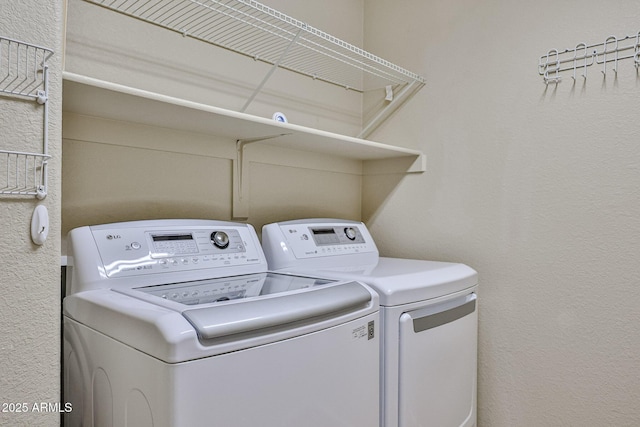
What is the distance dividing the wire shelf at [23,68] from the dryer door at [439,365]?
1087 mm

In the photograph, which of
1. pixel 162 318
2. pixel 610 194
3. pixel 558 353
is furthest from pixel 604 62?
pixel 162 318

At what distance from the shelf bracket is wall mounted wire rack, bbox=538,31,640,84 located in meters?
1.15

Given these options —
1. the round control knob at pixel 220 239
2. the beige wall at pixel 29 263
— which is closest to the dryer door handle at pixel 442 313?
the round control knob at pixel 220 239

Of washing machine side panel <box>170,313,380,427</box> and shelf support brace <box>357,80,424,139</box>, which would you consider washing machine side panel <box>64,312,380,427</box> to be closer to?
washing machine side panel <box>170,313,380,427</box>

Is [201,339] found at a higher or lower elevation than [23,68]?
lower

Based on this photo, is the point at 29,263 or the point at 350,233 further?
the point at 350,233

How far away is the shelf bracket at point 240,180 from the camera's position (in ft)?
5.78

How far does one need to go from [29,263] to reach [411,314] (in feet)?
3.27

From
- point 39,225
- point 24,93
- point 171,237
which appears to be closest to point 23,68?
point 24,93

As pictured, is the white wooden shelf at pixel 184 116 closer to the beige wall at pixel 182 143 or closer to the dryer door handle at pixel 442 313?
the beige wall at pixel 182 143

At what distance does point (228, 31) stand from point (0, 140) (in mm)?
1111

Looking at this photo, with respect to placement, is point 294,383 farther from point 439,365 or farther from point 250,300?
point 439,365

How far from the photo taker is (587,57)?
4.99 feet

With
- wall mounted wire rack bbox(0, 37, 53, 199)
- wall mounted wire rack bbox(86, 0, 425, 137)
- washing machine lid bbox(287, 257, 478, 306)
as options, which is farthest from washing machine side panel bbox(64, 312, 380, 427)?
wall mounted wire rack bbox(86, 0, 425, 137)
